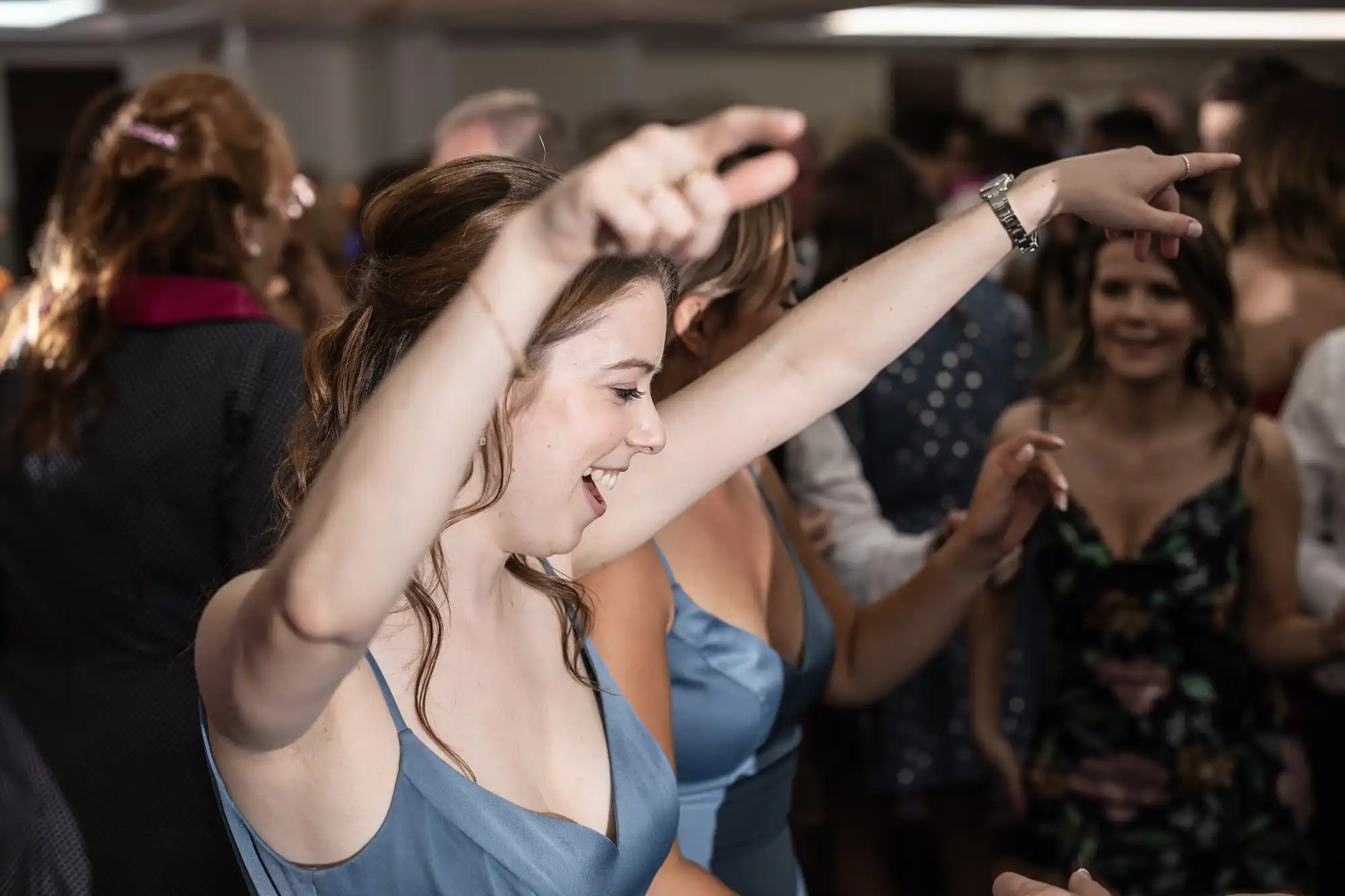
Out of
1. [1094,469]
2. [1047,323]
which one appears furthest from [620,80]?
[1094,469]

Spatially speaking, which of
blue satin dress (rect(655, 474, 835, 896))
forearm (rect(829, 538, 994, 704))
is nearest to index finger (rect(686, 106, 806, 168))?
blue satin dress (rect(655, 474, 835, 896))

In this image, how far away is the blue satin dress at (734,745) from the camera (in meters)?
1.61

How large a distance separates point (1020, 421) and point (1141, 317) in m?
0.26

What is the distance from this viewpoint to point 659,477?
1.40 m

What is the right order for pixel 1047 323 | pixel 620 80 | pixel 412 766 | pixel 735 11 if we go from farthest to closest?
1. pixel 620 80
2. pixel 735 11
3. pixel 1047 323
4. pixel 412 766

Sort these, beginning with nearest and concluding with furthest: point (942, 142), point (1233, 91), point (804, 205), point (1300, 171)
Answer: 1. point (1300, 171)
2. point (1233, 91)
3. point (804, 205)
4. point (942, 142)

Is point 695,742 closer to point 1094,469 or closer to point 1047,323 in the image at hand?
point 1094,469

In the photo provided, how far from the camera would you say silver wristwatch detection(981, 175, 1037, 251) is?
4.22 ft

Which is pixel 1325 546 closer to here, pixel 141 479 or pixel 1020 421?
pixel 1020 421

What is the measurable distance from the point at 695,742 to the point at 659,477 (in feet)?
1.22

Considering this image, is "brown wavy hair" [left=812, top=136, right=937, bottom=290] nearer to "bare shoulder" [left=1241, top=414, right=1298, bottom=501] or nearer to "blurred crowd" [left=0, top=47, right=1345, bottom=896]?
"blurred crowd" [left=0, top=47, right=1345, bottom=896]

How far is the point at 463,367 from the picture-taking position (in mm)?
810

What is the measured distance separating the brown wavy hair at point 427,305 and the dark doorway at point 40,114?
810 centimetres

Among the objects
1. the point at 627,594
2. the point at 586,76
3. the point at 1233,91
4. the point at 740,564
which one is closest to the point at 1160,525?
the point at 740,564
